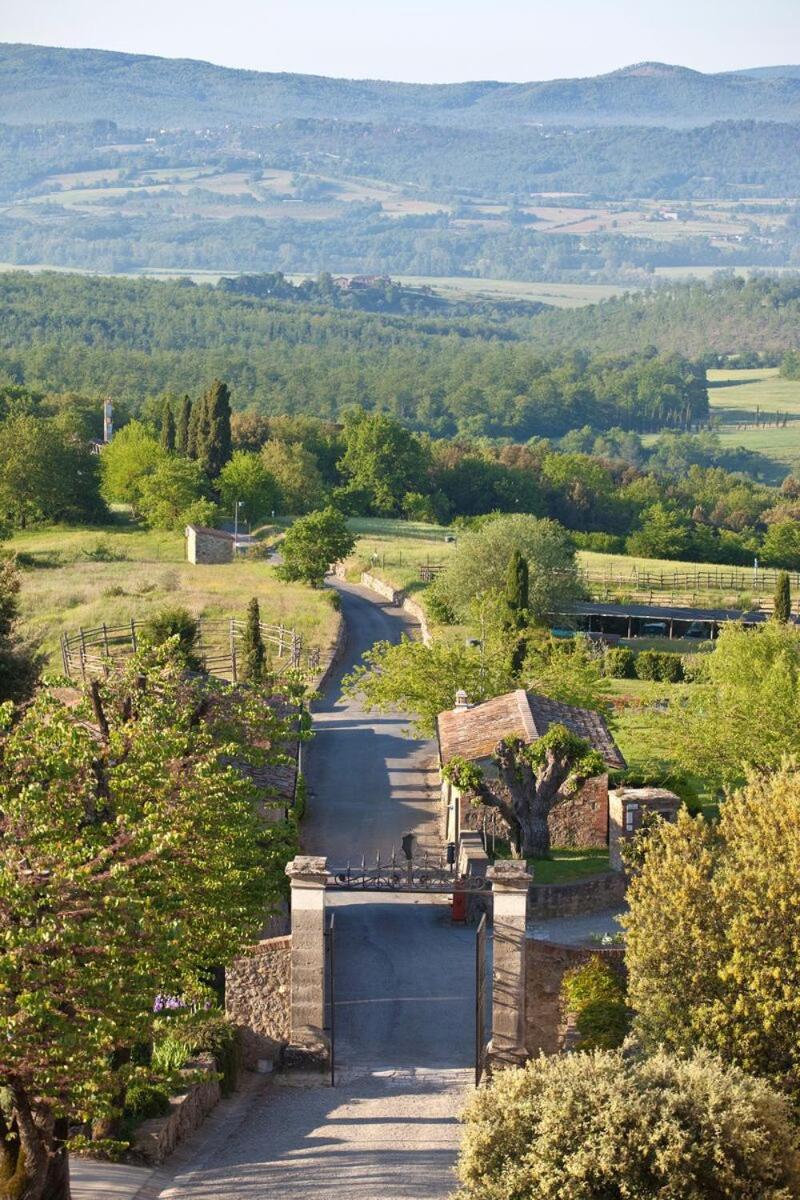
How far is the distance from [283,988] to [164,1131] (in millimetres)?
4022

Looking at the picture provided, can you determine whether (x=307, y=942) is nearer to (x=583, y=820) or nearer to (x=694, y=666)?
(x=583, y=820)

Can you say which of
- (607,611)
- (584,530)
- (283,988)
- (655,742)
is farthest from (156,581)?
(584,530)

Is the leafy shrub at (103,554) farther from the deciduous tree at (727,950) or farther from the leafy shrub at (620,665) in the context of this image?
the deciduous tree at (727,950)

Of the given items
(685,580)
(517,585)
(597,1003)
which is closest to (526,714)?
(597,1003)

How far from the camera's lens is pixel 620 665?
2371 inches

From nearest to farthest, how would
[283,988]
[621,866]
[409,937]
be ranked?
[283,988] < [409,937] < [621,866]

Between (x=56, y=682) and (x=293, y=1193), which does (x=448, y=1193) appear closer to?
(x=293, y=1193)

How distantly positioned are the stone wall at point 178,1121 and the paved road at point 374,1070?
321mm

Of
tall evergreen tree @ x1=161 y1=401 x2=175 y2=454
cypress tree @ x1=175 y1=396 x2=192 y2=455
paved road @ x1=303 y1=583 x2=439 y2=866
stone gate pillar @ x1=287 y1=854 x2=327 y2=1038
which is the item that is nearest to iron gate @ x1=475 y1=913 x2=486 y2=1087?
stone gate pillar @ x1=287 y1=854 x2=327 y2=1038

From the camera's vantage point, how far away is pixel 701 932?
24.4 m

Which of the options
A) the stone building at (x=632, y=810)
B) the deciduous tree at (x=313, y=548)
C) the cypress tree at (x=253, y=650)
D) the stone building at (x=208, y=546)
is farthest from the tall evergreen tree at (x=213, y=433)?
the stone building at (x=632, y=810)

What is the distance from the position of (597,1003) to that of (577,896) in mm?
5345

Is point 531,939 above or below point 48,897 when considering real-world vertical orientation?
below

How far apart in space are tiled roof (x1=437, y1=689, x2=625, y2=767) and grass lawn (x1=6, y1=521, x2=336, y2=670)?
21182 millimetres
